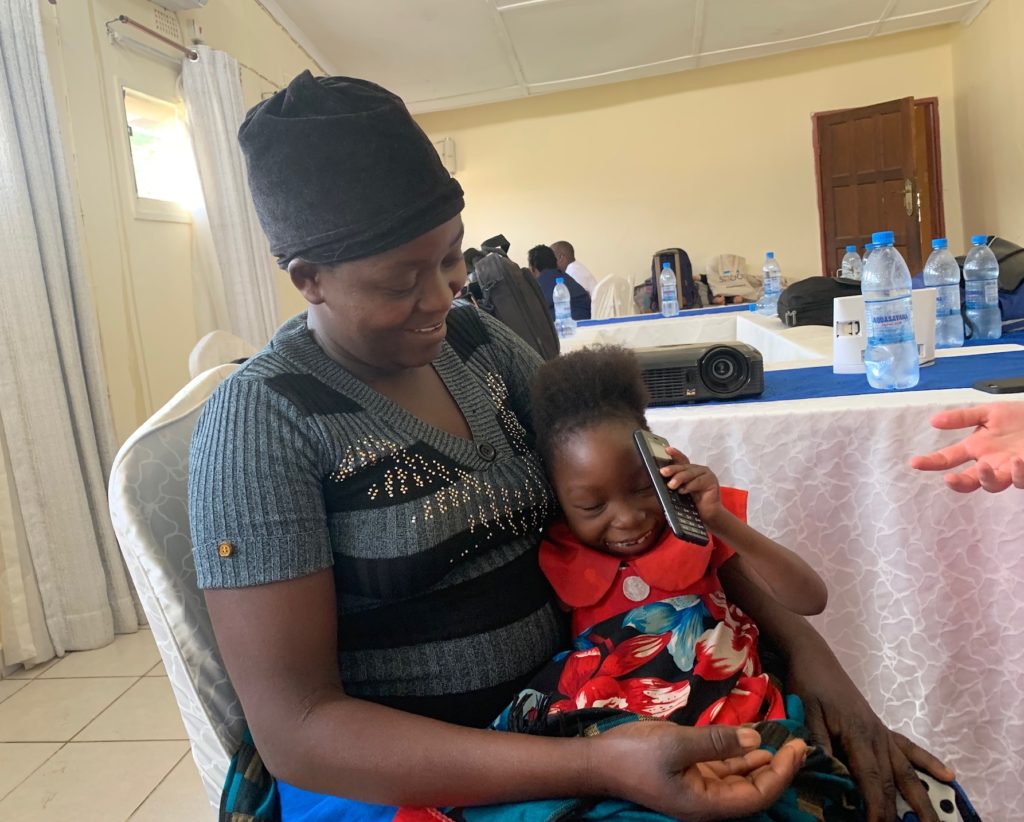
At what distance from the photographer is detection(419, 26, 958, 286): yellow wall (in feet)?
23.0

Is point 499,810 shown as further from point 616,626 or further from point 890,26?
point 890,26

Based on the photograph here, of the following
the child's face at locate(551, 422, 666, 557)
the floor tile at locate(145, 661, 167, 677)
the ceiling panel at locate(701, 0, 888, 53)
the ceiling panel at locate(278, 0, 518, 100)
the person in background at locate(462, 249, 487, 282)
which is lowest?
the floor tile at locate(145, 661, 167, 677)

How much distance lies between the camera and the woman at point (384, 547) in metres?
0.67

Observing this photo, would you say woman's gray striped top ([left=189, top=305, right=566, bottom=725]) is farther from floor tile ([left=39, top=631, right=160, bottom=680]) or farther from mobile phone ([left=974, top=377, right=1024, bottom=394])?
floor tile ([left=39, top=631, right=160, bottom=680])

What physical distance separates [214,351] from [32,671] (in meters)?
1.36

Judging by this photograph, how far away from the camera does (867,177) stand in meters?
6.82

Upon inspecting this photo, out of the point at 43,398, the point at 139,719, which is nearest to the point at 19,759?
the point at 139,719

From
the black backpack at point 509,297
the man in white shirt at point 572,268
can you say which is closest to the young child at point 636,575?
the black backpack at point 509,297

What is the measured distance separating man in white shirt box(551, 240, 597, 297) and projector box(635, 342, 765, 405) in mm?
4165

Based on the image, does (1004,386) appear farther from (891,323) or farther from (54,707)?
(54,707)

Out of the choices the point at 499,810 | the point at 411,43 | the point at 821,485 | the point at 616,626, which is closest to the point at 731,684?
the point at 616,626

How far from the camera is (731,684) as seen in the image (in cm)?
81

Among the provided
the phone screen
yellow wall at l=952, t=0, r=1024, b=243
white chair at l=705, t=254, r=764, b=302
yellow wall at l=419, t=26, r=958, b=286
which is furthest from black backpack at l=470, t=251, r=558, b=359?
yellow wall at l=419, t=26, r=958, b=286

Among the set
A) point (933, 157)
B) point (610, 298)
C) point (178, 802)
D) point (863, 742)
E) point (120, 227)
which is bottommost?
point (178, 802)
